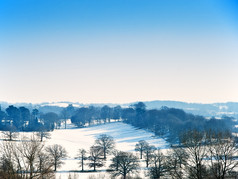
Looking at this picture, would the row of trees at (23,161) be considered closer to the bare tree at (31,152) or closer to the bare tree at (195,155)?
the bare tree at (31,152)

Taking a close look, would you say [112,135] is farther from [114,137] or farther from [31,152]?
[31,152]

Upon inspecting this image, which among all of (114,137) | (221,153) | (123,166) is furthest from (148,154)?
(114,137)

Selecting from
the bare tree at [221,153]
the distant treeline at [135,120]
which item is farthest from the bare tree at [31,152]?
the distant treeline at [135,120]

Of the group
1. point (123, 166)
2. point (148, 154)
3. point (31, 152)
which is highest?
point (31, 152)

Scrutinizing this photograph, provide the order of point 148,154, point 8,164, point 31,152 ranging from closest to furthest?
point 8,164, point 31,152, point 148,154

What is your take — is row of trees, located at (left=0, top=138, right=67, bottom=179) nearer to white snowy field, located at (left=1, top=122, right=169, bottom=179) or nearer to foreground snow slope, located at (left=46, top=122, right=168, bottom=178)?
white snowy field, located at (left=1, top=122, right=169, bottom=179)

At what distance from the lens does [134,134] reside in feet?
313

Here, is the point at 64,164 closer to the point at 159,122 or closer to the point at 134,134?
the point at 134,134

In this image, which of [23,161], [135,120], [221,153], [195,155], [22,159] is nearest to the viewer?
[23,161]

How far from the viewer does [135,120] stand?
392 feet

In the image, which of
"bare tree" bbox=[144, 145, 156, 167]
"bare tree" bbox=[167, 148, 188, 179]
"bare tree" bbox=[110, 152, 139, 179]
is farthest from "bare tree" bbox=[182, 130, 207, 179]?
"bare tree" bbox=[144, 145, 156, 167]

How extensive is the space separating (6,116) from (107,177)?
101672mm

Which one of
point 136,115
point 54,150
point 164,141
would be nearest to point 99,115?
point 136,115

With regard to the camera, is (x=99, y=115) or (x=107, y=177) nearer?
(x=107, y=177)
